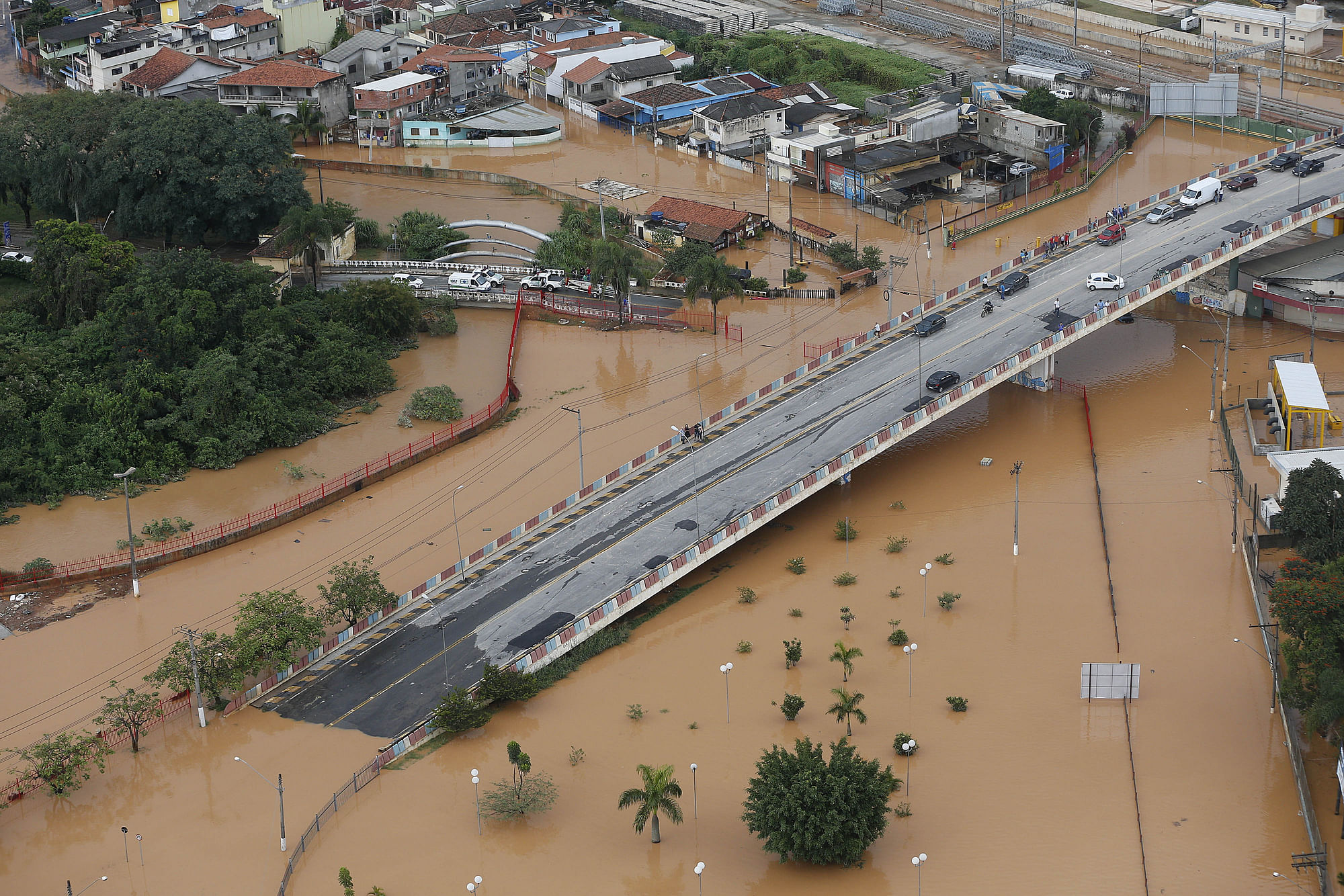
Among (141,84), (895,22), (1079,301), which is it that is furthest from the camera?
(895,22)

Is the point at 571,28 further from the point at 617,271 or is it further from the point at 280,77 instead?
the point at 617,271

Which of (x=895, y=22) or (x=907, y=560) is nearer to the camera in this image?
(x=907, y=560)

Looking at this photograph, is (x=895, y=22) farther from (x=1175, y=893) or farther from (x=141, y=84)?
(x=1175, y=893)

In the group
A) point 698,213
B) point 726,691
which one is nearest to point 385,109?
point 698,213

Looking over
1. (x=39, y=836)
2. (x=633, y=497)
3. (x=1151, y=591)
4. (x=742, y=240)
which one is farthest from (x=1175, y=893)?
(x=742, y=240)

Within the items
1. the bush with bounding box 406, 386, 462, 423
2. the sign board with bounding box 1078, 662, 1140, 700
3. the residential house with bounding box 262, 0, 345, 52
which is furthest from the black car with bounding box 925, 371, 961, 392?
the residential house with bounding box 262, 0, 345, 52

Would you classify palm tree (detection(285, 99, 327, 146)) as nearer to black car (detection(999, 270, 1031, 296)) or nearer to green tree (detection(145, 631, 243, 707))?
black car (detection(999, 270, 1031, 296))
